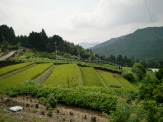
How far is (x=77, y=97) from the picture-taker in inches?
643

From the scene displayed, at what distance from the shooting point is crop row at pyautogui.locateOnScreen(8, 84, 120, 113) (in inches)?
605

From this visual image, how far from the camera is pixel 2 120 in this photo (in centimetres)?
946

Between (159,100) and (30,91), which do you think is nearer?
(159,100)

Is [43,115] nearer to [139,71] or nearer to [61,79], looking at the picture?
[61,79]

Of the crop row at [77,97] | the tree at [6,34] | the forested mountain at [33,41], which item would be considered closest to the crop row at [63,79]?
the crop row at [77,97]

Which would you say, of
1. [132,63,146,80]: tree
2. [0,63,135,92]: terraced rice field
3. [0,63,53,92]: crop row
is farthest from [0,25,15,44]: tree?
[132,63,146,80]: tree

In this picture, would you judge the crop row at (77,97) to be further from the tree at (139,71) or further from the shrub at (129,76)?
the tree at (139,71)

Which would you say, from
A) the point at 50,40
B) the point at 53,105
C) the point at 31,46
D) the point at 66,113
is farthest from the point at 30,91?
the point at 50,40

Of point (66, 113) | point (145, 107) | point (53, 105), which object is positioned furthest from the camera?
point (53, 105)

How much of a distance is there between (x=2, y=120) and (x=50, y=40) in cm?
8722

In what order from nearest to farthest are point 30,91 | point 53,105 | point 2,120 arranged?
point 2,120, point 53,105, point 30,91

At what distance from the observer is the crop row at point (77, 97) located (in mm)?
15365

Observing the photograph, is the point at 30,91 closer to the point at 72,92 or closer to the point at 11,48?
the point at 72,92

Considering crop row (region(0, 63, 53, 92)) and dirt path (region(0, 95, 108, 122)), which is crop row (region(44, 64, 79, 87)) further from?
dirt path (region(0, 95, 108, 122))
